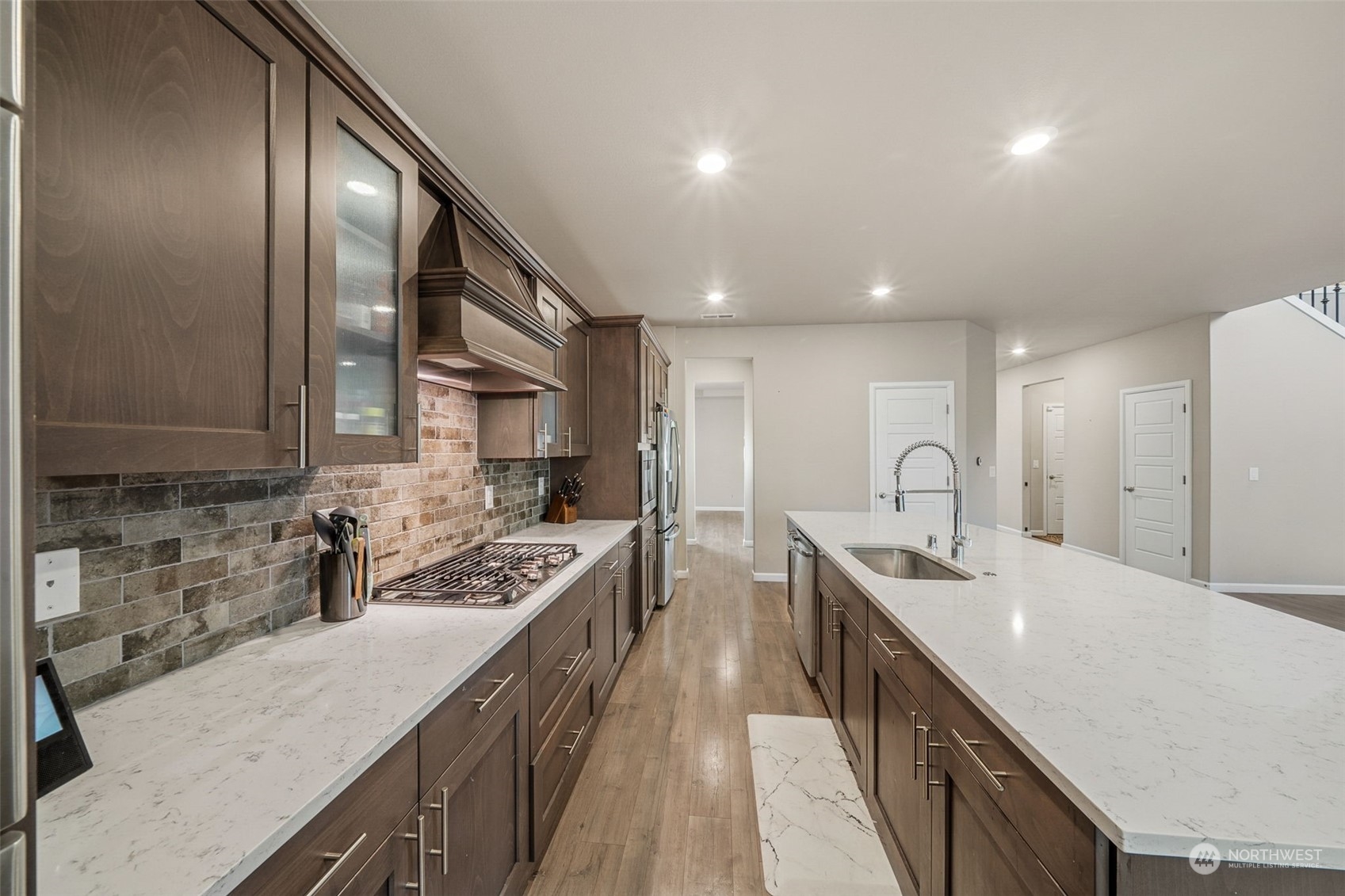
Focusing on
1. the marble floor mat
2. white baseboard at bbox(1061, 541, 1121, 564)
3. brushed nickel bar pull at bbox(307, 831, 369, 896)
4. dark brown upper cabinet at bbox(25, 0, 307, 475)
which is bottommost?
the marble floor mat

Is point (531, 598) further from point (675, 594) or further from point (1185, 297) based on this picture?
point (1185, 297)

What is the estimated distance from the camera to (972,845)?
1.05 m

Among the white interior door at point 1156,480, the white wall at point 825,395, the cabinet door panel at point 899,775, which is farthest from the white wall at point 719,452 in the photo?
the cabinet door panel at point 899,775

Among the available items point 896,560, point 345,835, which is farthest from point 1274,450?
point 345,835

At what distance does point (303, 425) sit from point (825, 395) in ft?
16.0

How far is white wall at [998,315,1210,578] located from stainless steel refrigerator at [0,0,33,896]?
7.16 metres

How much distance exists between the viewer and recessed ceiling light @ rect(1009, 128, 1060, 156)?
6.36 ft

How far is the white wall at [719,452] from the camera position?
33.7ft

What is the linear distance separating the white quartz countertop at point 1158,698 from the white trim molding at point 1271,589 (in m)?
4.81

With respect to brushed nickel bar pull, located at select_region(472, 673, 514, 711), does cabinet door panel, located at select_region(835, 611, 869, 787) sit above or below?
below

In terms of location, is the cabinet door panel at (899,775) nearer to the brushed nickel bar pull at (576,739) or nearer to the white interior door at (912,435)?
the brushed nickel bar pull at (576,739)

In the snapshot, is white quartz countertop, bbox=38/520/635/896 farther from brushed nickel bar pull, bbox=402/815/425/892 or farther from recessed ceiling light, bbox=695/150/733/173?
recessed ceiling light, bbox=695/150/733/173

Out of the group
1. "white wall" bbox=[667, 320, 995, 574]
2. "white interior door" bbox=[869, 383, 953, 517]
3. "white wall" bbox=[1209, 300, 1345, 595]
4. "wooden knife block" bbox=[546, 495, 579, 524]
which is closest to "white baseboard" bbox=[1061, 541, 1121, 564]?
"white wall" bbox=[1209, 300, 1345, 595]

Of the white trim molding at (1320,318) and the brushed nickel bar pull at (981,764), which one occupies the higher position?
the white trim molding at (1320,318)
